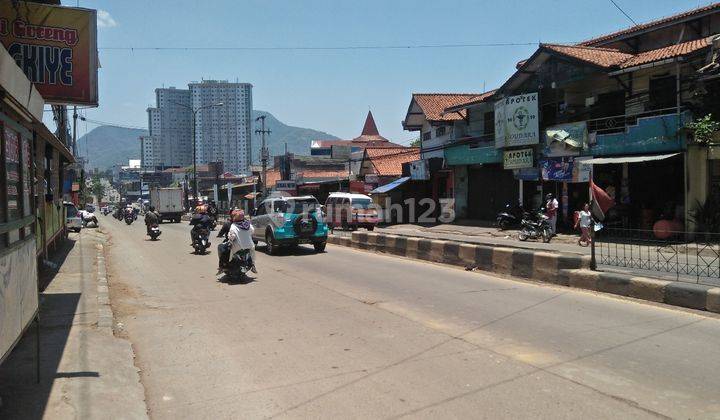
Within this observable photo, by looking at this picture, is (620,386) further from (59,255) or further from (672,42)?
(672,42)

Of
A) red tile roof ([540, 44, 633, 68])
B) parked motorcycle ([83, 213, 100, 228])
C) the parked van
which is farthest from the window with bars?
parked motorcycle ([83, 213, 100, 228])

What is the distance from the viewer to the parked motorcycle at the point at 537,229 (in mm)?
21141

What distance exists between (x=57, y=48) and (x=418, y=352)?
953cm

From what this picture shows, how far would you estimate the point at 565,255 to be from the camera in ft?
35.2

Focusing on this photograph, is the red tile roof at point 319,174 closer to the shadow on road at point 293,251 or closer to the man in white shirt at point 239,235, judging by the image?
the shadow on road at point 293,251

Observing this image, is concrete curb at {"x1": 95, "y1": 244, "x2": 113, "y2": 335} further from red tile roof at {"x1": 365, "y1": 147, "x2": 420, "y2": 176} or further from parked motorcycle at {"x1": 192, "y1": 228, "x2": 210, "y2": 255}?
red tile roof at {"x1": 365, "y1": 147, "x2": 420, "y2": 176}

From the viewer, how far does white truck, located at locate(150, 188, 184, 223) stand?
46.6 meters

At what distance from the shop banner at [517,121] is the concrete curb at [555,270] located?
10.9m

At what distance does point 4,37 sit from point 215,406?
30.4 ft

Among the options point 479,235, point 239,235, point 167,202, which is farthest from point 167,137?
point 239,235

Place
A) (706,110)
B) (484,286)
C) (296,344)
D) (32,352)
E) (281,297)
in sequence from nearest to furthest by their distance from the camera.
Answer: (32,352) < (296,344) < (281,297) < (484,286) < (706,110)

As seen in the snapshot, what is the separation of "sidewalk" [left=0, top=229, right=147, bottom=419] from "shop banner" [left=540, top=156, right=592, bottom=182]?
61.1 ft

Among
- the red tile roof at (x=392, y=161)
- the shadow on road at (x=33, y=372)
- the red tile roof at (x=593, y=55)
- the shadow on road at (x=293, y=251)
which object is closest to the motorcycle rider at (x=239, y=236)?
the shadow on road at (x=33, y=372)

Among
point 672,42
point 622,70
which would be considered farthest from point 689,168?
point 672,42
